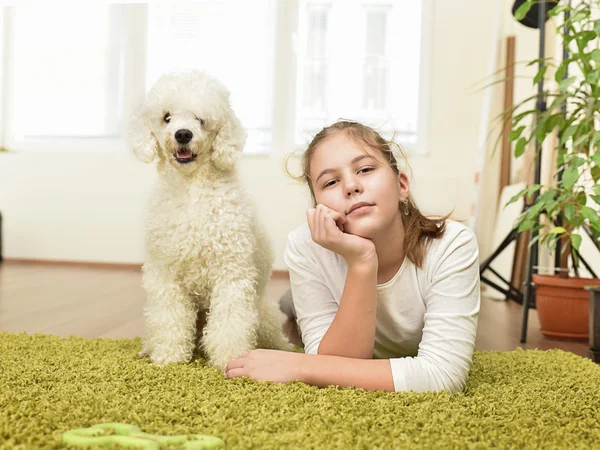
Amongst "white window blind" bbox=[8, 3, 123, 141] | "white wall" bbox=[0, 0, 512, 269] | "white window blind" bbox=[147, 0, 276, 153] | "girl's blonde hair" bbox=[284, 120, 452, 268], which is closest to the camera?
"girl's blonde hair" bbox=[284, 120, 452, 268]

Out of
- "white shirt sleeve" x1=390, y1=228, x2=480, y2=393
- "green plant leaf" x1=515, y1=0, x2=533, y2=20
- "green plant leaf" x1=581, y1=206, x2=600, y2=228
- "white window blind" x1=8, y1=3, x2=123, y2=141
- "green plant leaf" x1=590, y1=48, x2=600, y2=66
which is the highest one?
"white window blind" x1=8, y1=3, x2=123, y2=141

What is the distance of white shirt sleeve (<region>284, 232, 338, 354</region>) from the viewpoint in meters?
1.29

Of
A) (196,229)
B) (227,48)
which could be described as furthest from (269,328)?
(227,48)

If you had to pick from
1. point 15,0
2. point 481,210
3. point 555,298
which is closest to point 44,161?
point 15,0

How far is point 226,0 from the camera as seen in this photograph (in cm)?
461

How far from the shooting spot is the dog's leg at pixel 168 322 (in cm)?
143

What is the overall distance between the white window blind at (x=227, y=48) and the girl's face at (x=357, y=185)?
346cm

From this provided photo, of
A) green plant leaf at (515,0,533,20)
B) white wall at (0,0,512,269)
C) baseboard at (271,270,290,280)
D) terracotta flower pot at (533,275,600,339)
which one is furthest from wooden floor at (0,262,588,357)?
green plant leaf at (515,0,533,20)

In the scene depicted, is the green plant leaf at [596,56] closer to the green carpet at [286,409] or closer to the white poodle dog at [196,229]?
the green carpet at [286,409]

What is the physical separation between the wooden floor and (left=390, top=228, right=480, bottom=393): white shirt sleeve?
2.47ft

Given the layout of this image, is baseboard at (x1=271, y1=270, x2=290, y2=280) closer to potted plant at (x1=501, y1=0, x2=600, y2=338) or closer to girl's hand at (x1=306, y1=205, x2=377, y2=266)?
potted plant at (x1=501, y1=0, x2=600, y2=338)

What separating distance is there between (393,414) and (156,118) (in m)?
1.00

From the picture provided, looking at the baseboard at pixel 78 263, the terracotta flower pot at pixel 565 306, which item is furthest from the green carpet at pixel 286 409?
the baseboard at pixel 78 263

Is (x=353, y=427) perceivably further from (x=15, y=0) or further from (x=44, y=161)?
(x=15, y=0)
